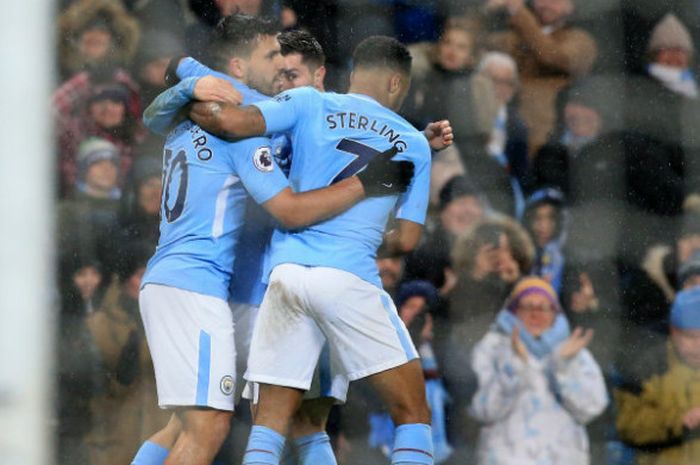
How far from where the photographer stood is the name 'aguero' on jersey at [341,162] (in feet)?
7.47

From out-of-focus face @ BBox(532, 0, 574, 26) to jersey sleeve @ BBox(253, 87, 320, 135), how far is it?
968 mm

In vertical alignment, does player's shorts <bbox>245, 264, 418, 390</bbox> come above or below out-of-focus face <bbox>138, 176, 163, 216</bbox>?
below

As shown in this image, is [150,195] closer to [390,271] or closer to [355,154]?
[390,271]

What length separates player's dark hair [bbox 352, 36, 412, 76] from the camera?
7.91 ft

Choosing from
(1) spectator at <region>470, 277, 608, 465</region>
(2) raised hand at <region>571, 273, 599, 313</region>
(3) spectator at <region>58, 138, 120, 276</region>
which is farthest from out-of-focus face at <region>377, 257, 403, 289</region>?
(3) spectator at <region>58, 138, 120, 276</region>

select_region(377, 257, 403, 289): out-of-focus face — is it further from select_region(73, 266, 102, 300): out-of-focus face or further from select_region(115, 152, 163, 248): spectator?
select_region(73, 266, 102, 300): out-of-focus face

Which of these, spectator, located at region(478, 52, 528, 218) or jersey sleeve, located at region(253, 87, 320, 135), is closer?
jersey sleeve, located at region(253, 87, 320, 135)

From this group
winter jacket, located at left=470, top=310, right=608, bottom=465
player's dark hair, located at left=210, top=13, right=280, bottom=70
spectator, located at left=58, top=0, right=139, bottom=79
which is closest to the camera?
player's dark hair, located at left=210, top=13, right=280, bottom=70

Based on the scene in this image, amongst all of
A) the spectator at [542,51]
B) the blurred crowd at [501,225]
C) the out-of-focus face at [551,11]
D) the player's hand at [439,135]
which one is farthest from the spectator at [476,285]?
the player's hand at [439,135]

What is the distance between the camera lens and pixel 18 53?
1218mm

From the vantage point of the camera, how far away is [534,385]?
2.95 meters

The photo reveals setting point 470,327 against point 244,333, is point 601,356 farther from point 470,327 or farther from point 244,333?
point 244,333

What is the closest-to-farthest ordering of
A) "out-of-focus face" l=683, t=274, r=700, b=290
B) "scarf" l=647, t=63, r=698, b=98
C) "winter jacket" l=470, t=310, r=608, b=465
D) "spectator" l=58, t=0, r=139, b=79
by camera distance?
"spectator" l=58, t=0, r=139, b=79 → "winter jacket" l=470, t=310, r=608, b=465 → "out-of-focus face" l=683, t=274, r=700, b=290 → "scarf" l=647, t=63, r=698, b=98

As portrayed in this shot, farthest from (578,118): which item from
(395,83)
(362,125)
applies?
(362,125)
